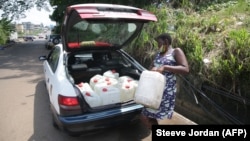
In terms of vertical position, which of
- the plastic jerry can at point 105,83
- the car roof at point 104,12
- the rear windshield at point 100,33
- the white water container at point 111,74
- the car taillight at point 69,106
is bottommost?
the car taillight at point 69,106

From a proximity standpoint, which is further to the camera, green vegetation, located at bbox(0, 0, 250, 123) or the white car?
green vegetation, located at bbox(0, 0, 250, 123)

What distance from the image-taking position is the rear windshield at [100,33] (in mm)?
3888

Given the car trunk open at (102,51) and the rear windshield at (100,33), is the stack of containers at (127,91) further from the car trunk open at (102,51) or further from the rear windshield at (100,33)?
the rear windshield at (100,33)

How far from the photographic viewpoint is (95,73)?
13.8ft

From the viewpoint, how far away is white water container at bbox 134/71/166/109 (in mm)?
2643

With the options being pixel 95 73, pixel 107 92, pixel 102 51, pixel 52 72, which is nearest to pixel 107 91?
pixel 107 92

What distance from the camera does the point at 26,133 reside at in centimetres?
391

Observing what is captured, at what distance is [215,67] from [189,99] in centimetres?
87

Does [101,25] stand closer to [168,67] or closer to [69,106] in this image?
[69,106]

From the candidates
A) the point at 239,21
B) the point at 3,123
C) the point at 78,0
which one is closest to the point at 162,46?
the point at 239,21

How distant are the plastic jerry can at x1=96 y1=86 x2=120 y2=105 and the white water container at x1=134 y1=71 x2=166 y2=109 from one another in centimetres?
79

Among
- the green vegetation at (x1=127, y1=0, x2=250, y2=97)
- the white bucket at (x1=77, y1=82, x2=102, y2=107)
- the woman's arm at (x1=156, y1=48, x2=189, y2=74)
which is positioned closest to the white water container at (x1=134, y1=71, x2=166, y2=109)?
the woman's arm at (x1=156, y1=48, x2=189, y2=74)

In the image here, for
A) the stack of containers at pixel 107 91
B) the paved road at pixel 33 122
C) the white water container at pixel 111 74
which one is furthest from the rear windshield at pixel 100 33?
the paved road at pixel 33 122

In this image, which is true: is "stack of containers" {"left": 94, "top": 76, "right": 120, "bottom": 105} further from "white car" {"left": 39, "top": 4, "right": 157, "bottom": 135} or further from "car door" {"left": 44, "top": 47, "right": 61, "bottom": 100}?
"car door" {"left": 44, "top": 47, "right": 61, "bottom": 100}
